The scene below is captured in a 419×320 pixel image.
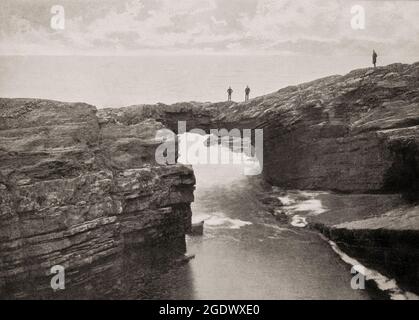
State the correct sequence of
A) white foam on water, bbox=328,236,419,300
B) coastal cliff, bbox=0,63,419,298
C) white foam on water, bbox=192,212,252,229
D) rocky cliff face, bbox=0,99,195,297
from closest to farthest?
white foam on water, bbox=328,236,419,300, rocky cliff face, bbox=0,99,195,297, coastal cliff, bbox=0,63,419,298, white foam on water, bbox=192,212,252,229

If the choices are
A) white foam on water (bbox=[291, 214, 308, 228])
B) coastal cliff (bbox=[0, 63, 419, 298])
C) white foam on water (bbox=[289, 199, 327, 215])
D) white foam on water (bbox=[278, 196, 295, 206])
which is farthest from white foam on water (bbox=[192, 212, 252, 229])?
white foam on water (bbox=[278, 196, 295, 206])

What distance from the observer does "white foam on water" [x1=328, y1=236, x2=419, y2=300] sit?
16.4 metres

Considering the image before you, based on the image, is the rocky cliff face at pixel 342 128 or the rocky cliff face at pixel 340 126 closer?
the rocky cliff face at pixel 340 126

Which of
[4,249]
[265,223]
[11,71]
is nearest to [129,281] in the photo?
[4,249]

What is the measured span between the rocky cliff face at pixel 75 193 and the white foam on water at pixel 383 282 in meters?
9.03

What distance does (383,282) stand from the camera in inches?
698

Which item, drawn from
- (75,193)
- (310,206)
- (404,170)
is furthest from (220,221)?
(404,170)

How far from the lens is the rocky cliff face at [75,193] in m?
17.0

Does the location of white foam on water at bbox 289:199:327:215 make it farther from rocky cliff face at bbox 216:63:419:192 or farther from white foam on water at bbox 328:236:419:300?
white foam on water at bbox 328:236:419:300

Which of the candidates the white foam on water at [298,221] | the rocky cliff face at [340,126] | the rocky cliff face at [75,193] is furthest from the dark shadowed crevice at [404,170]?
the rocky cliff face at [75,193]

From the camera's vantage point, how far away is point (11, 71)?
83.0ft

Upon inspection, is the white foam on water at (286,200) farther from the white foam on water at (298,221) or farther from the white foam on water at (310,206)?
the white foam on water at (298,221)

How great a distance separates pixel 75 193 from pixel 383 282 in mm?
14454

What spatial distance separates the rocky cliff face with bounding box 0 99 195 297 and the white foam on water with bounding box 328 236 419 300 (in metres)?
9.03
